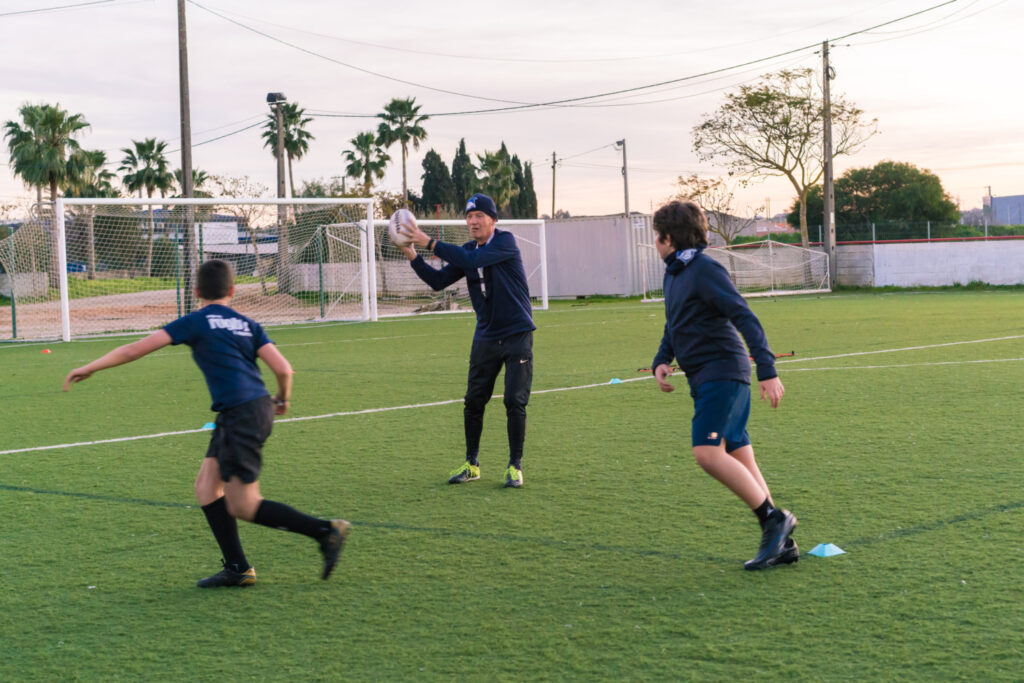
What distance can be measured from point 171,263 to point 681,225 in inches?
917

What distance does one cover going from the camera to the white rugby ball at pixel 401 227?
6.32 metres

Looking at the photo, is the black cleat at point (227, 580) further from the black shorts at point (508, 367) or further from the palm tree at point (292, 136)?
the palm tree at point (292, 136)

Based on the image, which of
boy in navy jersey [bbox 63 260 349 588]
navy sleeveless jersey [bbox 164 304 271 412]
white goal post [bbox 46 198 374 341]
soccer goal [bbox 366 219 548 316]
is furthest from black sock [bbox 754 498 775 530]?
soccer goal [bbox 366 219 548 316]

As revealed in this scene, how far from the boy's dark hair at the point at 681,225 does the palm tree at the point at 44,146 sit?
167 ft

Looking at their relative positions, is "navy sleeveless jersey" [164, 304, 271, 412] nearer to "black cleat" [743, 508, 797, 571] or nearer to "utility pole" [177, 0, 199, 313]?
"black cleat" [743, 508, 797, 571]

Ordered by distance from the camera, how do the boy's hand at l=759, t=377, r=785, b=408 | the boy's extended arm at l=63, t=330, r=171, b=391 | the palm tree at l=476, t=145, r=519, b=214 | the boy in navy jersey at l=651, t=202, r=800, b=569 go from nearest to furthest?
the boy's extended arm at l=63, t=330, r=171, b=391 < the boy's hand at l=759, t=377, r=785, b=408 < the boy in navy jersey at l=651, t=202, r=800, b=569 < the palm tree at l=476, t=145, r=519, b=214

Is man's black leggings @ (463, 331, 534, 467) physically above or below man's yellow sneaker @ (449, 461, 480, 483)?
above

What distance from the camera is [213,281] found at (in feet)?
15.1

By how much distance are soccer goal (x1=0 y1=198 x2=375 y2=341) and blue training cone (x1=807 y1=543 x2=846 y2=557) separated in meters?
19.0

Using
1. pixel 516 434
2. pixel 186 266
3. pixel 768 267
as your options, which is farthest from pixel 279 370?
pixel 768 267

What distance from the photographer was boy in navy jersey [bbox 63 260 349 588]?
446 cm

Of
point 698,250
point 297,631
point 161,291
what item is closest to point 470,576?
point 297,631

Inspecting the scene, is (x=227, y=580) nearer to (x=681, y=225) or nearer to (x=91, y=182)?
(x=681, y=225)

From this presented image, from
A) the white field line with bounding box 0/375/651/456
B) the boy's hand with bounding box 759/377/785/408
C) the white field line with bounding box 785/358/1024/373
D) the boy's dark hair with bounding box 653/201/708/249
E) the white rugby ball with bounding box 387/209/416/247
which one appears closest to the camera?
the boy's hand with bounding box 759/377/785/408
